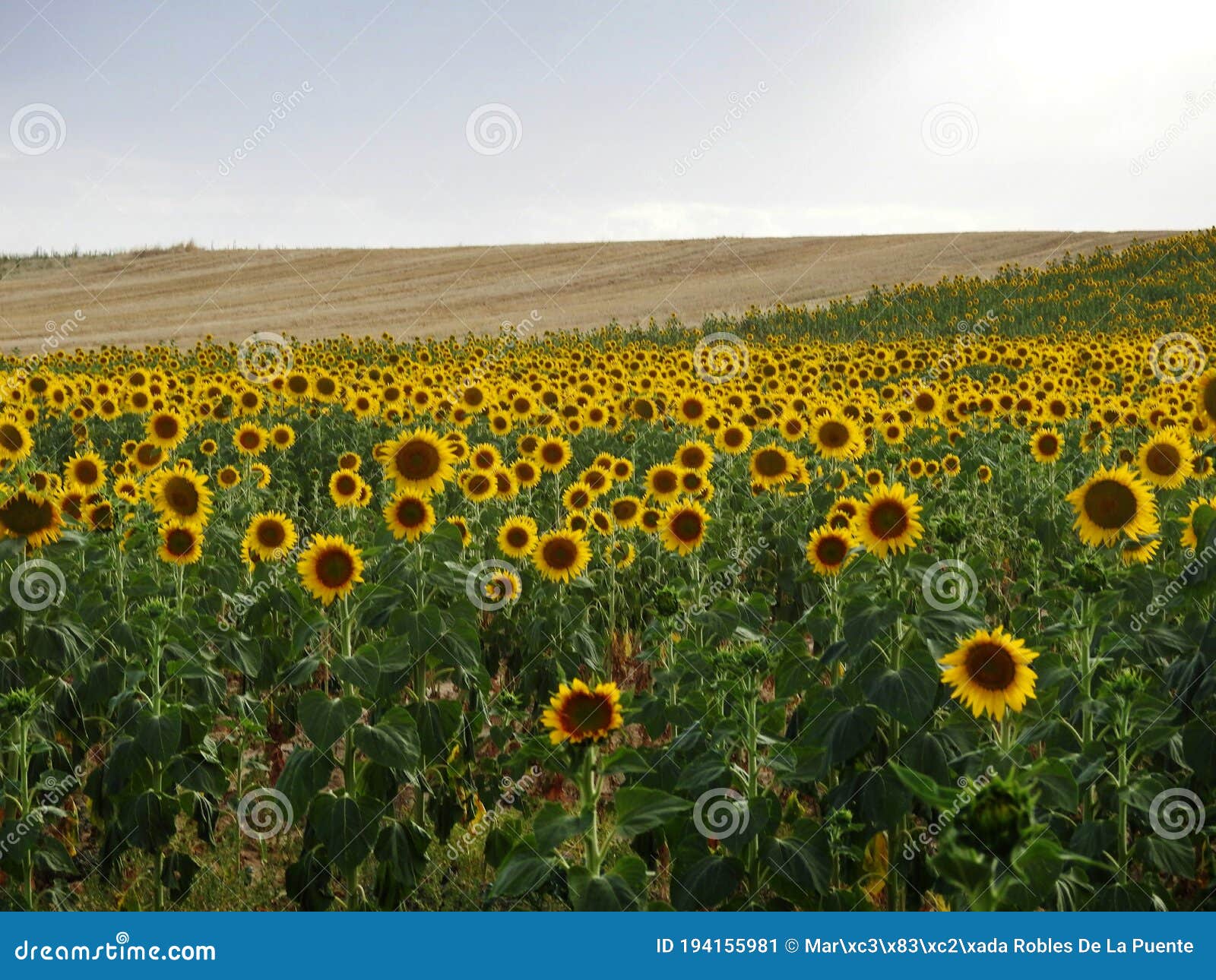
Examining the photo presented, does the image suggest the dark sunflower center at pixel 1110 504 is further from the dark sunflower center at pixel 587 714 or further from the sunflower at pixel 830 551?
the dark sunflower center at pixel 587 714

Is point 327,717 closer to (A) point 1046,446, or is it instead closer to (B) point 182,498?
(B) point 182,498

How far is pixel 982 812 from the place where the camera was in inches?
79.4

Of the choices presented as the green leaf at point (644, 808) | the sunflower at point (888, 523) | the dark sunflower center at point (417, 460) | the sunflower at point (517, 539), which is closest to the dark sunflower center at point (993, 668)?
the sunflower at point (888, 523)

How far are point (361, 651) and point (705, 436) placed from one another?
673cm

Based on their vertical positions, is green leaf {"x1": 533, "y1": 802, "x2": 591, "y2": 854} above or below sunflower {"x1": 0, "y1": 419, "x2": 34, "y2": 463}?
below

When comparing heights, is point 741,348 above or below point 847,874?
above

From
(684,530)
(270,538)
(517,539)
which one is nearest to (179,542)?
(270,538)

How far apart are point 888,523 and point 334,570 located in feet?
7.44

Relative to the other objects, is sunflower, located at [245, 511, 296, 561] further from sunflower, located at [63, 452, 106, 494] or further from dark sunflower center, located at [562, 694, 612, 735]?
dark sunflower center, located at [562, 694, 612, 735]

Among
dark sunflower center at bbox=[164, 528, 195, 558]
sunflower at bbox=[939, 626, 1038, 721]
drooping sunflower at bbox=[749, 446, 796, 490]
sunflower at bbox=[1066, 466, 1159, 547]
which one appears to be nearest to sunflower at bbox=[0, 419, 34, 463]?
dark sunflower center at bbox=[164, 528, 195, 558]

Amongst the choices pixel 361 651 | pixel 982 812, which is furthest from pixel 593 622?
pixel 982 812

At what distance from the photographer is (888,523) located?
4109 mm

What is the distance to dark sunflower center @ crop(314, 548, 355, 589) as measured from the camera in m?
4.14

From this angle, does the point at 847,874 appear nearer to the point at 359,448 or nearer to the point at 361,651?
the point at 361,651
